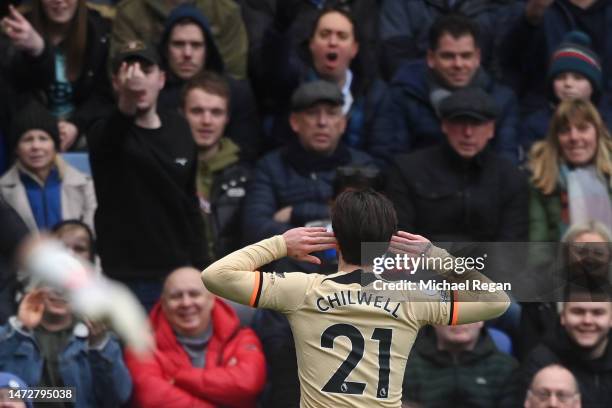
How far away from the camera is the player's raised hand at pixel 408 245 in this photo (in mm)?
5941

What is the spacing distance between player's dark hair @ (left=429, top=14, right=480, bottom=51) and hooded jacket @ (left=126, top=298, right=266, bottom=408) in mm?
2449

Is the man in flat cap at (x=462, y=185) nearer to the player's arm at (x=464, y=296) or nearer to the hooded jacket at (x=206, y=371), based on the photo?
the hooded jacket at (x=206, y=371)

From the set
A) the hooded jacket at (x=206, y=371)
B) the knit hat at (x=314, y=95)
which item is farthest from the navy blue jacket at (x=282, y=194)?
the hooded jacket at (x=206, y=371)

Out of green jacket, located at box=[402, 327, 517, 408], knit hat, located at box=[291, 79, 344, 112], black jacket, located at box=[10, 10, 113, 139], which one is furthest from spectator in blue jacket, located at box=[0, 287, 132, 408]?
knit hat, located at box=[291, 79, 344, 112]

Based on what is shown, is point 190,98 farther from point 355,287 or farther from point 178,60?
point 355,287

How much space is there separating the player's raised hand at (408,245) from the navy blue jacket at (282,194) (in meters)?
2.54

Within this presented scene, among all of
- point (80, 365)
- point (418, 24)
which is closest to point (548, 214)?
point (418, 24)

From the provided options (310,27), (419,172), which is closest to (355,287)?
(419,172)

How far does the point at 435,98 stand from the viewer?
9.34 meters

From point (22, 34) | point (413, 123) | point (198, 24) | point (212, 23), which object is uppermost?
point (212, 23)

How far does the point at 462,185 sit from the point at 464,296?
2764 millimetres

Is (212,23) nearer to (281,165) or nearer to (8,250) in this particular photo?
(281,165)

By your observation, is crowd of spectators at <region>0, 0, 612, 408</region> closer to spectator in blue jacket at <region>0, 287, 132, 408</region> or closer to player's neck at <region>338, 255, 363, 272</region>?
spectator in blue jacket at <region>0, 287, 132, 408</region>

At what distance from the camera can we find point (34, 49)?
352 inches
